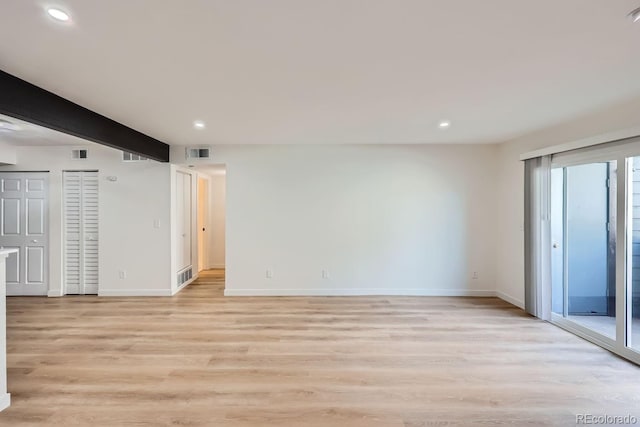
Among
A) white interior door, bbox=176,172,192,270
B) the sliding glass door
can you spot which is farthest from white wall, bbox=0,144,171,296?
the sliding glass door

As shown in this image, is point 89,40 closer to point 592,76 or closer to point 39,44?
point 39,44

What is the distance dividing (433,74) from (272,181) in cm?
316

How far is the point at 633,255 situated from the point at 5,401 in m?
5.51

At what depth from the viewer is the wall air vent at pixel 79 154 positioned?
16.1ft

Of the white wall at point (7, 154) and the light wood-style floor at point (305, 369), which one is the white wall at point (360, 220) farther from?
the white wall at point (7, 154)

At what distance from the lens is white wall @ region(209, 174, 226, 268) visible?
7.22 m

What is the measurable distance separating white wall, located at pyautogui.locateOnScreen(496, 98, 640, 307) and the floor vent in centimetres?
539

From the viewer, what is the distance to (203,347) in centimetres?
308

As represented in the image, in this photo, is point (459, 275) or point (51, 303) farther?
point (459, 275)

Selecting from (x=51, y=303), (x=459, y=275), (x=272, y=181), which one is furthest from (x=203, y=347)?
(x=459, y=275)

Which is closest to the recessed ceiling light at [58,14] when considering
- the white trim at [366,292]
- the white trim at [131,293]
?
the white trim at [366,292]

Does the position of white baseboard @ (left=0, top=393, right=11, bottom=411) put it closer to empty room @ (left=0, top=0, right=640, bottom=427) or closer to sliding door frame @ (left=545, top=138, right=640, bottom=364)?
empty room @ (left=0, top=0, right=640, bottom=427)

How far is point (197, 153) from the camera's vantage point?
493 cm

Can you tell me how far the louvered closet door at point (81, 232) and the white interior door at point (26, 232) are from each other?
0.33 metres
